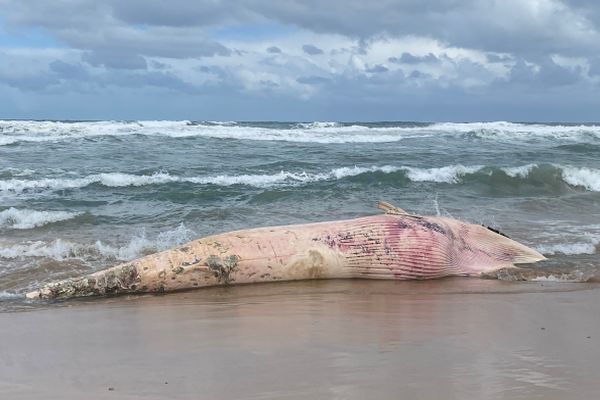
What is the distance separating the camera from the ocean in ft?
24.1

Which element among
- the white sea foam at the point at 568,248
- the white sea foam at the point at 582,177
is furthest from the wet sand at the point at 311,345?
the white sea foam at the point at 582,177

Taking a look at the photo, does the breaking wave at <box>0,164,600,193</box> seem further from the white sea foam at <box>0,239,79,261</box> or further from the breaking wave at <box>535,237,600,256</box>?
the breaking wave at <box>535,237,600,256</box>

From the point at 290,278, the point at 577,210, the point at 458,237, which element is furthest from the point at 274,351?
the point at 577,210

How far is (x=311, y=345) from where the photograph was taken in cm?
369

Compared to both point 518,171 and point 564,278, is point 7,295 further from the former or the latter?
point 518,171

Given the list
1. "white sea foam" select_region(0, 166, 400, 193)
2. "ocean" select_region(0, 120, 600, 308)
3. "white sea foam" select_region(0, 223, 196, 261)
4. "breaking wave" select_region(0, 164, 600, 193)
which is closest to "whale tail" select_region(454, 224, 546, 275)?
"ocean" select_region(0, 120, 600, 308)

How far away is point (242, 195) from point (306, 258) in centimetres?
677

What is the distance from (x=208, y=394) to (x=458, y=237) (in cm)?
402

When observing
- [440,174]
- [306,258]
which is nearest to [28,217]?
[306,258]

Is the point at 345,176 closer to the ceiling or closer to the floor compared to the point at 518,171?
closer to the floor

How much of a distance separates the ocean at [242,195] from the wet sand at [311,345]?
141cm

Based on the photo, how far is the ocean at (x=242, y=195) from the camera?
24.1 ft

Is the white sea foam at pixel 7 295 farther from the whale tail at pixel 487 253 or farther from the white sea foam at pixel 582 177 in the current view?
the white sea foam at pixel 582 177

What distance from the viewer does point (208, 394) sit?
2.86 m
